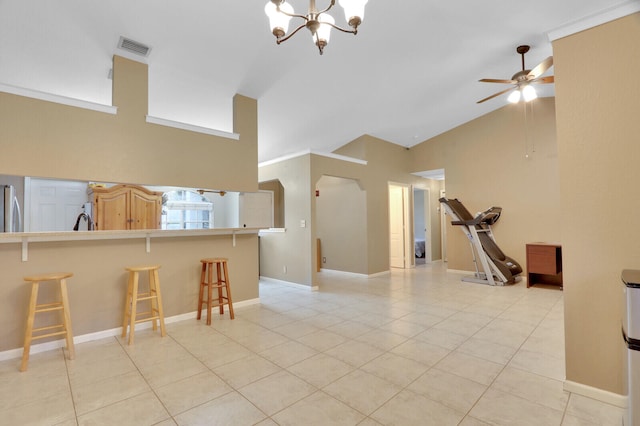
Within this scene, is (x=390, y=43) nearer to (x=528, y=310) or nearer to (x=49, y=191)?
(x=528, y=310)

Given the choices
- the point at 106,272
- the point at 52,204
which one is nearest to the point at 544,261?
the point at 106,272

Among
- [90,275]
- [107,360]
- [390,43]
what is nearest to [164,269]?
[90,275]

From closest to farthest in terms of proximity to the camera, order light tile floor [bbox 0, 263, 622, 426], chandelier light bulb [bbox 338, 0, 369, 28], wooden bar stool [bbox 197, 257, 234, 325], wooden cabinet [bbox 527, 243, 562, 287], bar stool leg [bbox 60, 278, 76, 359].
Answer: light tile floor [bbox 0, 263, 622, 426], chandelier light bulb [bbox 338, 0, 369, 28], bar stool leg [bbox 60, 278, 76, 359], wooden bar stool [bbox 197, 257, 234, 325], wooden cabinet [bbox 527, 243, 562, 287]

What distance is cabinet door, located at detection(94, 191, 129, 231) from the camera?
438 centimetres

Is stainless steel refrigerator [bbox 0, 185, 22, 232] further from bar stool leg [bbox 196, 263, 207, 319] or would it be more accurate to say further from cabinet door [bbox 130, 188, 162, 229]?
bar stool leg [bbox 196, 263, 207, 319]

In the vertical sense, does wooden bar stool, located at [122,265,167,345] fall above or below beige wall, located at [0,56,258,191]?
below

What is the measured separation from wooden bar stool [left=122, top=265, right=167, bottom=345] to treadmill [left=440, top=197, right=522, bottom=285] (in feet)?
16.1

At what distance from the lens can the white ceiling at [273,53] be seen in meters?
2.90

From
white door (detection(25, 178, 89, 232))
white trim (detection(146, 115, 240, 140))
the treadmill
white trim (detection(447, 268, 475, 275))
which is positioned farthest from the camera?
white trim (detection(447, 268, 475, 275))

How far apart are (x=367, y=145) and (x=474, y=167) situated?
2.39m

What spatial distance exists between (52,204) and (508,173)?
26.4 ft

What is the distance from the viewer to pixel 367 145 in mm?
6488

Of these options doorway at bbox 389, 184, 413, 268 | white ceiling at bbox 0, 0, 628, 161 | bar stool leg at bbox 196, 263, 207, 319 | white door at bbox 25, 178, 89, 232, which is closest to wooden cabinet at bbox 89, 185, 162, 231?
white door at bbox 25, 178, 89, 232

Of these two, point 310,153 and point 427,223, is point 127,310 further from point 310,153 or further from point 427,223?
point 427,223
